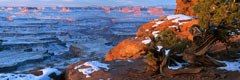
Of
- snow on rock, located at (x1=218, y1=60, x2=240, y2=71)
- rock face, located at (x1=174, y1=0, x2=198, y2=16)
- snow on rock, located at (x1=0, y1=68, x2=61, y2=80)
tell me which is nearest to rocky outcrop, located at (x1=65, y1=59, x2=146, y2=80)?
snow on rock, located at (x1=0, y1=68, x2=61, y2=80)

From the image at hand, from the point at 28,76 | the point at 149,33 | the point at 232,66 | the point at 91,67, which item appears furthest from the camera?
the point at 149,33

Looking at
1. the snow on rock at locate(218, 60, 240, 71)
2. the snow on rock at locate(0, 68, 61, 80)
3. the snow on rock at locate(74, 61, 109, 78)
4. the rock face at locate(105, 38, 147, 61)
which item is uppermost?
the snow on rock at locate(218, 60, 240, 71)

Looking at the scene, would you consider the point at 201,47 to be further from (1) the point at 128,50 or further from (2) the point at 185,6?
(2) the point at 185,6

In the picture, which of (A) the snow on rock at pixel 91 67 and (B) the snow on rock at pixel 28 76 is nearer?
(A) the snow on rock at pixel 91 67

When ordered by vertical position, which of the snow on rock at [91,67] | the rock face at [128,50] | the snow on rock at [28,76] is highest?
the snow on rock at [91,67]

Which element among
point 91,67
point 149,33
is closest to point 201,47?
point 91,67

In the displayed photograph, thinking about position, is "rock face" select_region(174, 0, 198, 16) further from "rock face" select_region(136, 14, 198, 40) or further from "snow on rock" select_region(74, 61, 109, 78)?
"snow on rock" select_region(74, 61, 109, 78)

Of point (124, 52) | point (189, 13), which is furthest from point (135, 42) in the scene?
point (189, 13)

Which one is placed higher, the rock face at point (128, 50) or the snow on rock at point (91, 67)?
the snow on rock at point (91, 67)

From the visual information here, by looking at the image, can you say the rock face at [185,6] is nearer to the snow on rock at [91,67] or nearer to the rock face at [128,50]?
the rock face at [128,50]

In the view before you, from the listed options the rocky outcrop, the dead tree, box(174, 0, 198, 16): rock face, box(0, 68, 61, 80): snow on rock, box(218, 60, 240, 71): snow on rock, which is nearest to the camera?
box(218, 60, 240, 71): snow on rock

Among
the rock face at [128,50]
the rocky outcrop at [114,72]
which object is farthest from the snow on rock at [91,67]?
the rock face at [128,50]

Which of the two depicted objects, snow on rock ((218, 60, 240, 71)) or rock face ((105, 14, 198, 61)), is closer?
snow on rock ((218, 60, 240, 71))

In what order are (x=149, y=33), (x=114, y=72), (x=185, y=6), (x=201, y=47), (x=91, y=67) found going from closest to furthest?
(x=201, y=47) → (x=114, y=72) → (x=91, y=67) → (x=149, y=33) → (x=185, y=6)
